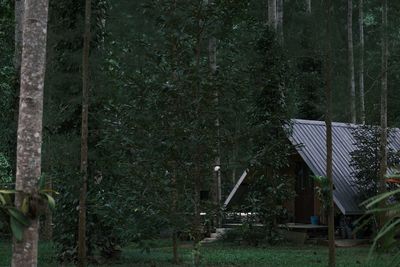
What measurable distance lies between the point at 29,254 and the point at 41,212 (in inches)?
18.4

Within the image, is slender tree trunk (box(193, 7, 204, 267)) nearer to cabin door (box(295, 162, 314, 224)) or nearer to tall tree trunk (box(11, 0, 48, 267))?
tall tree trunk (box(11, 0, 48, 267))

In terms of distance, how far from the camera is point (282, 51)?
22.3 meters

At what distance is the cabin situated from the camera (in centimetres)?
2202

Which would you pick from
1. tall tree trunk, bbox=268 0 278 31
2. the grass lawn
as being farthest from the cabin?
tall tree trunk, bbox=268 0 278 31

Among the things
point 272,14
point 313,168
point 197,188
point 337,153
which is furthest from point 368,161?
point 197,188

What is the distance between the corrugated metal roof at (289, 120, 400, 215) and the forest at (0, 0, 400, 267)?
0.20ft

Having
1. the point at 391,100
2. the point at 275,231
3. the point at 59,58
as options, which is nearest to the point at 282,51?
the point at 275,231

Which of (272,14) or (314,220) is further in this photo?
(272,14)

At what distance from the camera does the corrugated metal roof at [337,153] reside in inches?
848

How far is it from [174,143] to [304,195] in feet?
52.5

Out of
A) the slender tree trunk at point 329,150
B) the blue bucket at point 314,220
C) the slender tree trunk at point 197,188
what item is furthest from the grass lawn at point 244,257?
the slender tree trunk at point 197,188

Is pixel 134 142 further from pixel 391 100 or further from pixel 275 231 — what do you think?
pixel 391 100

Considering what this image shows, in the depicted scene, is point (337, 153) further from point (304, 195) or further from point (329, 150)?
point (329, 150)

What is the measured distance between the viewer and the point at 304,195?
24.3 metres
